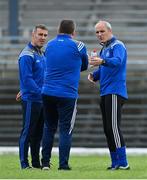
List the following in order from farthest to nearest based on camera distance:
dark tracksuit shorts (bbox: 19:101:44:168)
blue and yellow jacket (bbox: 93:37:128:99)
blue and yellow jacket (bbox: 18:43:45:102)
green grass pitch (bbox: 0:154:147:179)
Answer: dark tracksuit shorts (bbox: 19:101:44:168), blue and yellow jacket (bbox: 18:43:45:102), blue and yellow jacket (bbox: 93:37:128:99), green grass pitch (bbox: 0:154:147:179)

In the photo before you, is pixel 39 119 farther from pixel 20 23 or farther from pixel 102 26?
pixel 20 23

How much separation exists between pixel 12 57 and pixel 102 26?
8.77m

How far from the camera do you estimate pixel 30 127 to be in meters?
9.62

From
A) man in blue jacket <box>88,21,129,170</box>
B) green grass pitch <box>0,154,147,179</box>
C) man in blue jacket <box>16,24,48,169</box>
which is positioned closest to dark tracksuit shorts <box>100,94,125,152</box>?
man in blue jacket <box>88,21,129,170</box>

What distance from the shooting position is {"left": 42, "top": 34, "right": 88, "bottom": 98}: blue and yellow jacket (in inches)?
359

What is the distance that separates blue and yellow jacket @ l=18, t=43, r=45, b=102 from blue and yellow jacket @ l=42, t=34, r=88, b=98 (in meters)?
0.32

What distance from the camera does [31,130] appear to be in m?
9.65

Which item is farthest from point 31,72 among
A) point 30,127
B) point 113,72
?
point 113,72

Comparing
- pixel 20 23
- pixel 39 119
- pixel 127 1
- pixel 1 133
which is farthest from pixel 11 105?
pixel 39 119

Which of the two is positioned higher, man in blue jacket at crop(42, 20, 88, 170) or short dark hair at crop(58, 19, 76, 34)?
short dark hair at crop(58, 19, 76, 34)

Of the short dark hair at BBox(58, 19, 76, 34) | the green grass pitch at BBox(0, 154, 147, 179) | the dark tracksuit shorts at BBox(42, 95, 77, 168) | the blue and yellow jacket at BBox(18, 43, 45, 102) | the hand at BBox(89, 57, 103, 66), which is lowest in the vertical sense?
the green grass pitch at BBox(0, 154, 147, 179)

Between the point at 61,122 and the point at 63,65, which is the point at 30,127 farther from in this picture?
the point at 63,65

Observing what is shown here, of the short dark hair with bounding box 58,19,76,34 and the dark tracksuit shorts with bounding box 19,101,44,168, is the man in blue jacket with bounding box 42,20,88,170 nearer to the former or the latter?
the short dark hair with bounding box 58,19,76,34

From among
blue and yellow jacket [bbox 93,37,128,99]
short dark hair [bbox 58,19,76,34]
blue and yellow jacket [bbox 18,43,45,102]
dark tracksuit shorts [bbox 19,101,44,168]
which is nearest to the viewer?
short dark hair [bbox 58,19,76,34]
